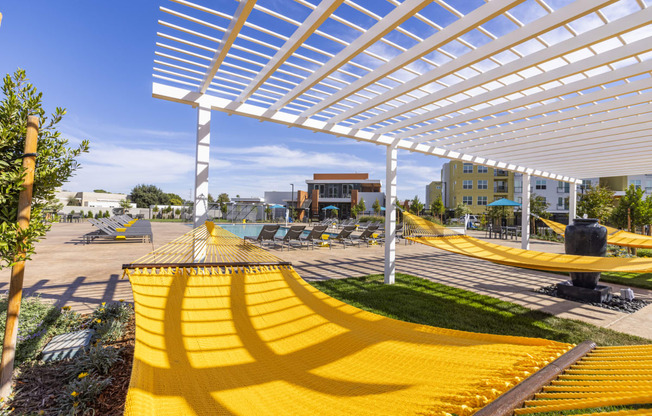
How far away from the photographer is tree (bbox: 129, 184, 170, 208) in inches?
1588

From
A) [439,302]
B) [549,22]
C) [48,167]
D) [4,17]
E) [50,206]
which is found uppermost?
[549,22]

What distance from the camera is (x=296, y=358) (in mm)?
1646

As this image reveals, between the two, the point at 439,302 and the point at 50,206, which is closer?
the point at 50,206

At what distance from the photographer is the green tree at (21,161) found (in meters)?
1.73

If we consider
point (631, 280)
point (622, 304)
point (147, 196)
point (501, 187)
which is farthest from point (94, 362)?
point (147, 196)

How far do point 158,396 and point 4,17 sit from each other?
2555 mm

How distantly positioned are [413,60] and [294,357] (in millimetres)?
2538

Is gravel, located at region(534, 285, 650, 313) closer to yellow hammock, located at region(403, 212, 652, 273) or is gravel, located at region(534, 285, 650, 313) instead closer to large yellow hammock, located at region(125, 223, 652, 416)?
yellow hammock, located at region(403, 212, 652, 273)

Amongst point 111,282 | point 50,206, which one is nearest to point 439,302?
point 50,206

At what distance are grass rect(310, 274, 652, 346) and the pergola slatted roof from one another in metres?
2.42

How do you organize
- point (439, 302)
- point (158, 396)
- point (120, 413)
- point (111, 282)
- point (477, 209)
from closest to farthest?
point (158, 396) < point (120, 413) < point (439, 302) < point (111, 282) < point (477, 209)

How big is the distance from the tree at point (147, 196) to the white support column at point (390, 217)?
42.4 meters

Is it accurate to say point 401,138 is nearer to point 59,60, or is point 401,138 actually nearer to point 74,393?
point 74,393

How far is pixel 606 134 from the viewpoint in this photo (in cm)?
475
